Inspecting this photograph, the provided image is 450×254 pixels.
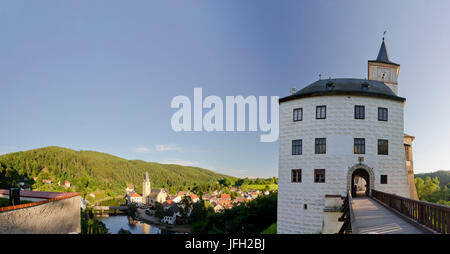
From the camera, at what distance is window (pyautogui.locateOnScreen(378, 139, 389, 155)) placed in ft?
65.0

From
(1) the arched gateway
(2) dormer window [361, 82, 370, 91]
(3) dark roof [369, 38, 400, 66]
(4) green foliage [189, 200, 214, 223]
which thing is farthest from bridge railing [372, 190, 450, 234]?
(4) green foliage [189, 200, 214, 223]

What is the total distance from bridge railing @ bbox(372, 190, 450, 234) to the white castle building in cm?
854

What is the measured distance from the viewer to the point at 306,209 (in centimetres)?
1983

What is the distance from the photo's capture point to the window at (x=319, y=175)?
19.5 m

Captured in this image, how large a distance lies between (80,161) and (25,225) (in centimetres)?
15277

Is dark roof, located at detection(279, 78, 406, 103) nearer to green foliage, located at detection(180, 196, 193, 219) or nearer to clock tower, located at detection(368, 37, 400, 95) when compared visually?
clock tower, located at detection(368, 37, 400, 95)

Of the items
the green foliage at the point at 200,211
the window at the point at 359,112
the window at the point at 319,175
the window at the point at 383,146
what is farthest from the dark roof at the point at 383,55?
the green foliage at the point at 200,211

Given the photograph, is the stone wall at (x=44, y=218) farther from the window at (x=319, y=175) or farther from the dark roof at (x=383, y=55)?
the dark roof at (x=383, y=55)

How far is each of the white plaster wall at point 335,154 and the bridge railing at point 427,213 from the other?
334 inches

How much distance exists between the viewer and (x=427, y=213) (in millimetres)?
7758

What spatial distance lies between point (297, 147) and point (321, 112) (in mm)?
2860
